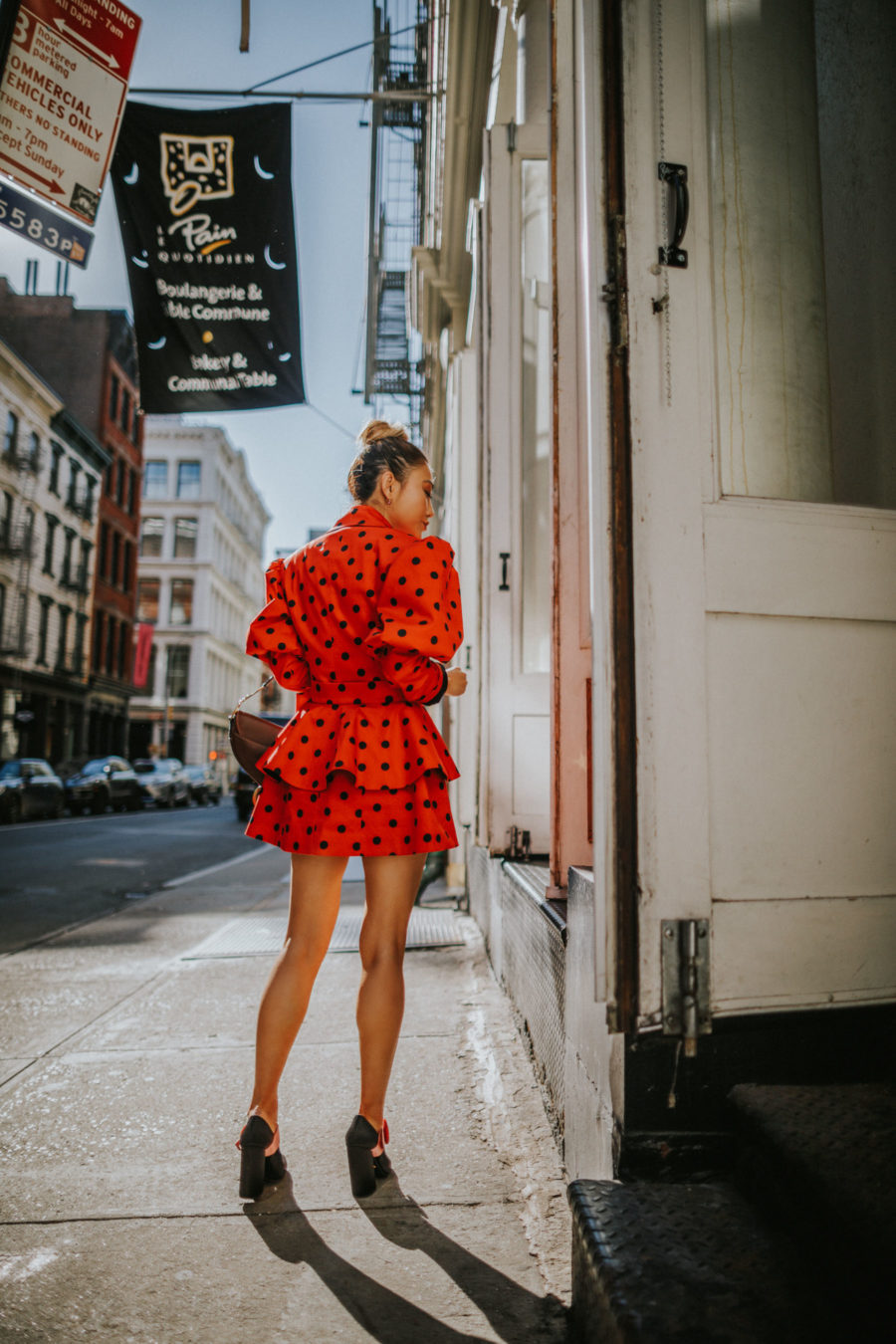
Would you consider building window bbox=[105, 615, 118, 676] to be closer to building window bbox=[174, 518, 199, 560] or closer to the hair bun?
building window bbox=[174, 518, 199, 560]

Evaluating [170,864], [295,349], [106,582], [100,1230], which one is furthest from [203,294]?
[106,582]

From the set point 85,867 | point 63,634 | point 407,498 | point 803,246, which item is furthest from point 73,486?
point 803,246

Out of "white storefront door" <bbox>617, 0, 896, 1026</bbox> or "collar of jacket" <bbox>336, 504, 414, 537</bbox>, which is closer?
"white storefront door" <bbox>617, 0, 896, 1026</bbox>

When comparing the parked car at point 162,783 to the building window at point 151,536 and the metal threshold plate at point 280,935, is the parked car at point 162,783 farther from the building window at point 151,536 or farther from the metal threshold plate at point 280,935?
the building window at point 151,536

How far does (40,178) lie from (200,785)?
34.6 meters

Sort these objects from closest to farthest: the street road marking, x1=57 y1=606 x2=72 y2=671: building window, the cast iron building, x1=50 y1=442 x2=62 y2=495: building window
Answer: the street road marking < x1=50 y1=442 x2=62 y2=495: building window < x1=57 y1=606 x2=72 y2=671: building window < the cast iron building

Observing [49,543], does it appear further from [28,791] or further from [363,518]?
[363,518]

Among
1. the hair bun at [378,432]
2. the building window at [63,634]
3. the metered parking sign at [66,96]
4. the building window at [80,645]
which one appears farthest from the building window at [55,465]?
the hair bun at [378,432]

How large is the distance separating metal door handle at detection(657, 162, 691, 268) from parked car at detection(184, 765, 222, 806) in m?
34.6

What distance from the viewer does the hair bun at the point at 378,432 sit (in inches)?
88.7

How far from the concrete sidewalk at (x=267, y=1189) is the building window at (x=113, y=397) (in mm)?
40518

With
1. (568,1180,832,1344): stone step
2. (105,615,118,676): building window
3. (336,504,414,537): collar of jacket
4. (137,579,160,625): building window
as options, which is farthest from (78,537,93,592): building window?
(568,1180,832,1344): stone step

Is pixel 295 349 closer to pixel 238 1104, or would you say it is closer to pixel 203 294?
pixel 203 294

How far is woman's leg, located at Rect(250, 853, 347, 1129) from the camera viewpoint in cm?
191
